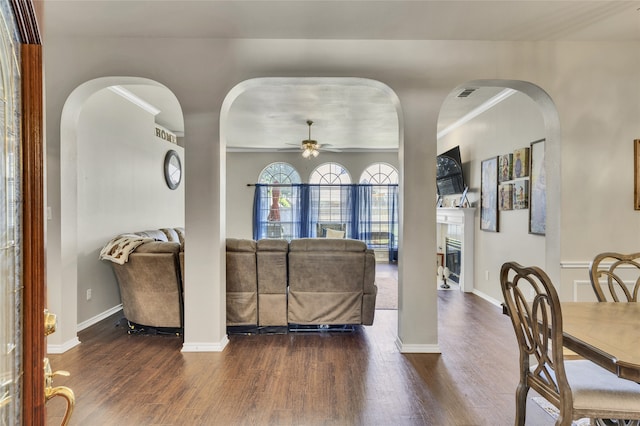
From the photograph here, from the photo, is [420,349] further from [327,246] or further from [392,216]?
[392,216]

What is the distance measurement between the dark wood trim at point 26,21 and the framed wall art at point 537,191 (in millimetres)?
4126

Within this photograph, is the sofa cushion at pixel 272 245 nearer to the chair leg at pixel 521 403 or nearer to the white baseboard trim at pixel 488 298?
the chair leg at pixel 521 403

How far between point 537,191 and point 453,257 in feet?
7.80

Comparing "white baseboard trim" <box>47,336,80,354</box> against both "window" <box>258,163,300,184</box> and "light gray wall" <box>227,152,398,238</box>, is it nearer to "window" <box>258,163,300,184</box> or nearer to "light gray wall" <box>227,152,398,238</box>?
"light gray wall" <box>227,152,398,238</box>

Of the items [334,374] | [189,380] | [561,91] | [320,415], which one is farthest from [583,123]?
[189,380]

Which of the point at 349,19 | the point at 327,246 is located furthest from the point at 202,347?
the point at 349,19

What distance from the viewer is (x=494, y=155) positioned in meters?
4.50

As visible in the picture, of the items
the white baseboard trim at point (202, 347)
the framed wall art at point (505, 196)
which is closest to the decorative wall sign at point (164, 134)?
the white baseboard trim at point (202, 347)

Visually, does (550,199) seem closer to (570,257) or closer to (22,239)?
(570,257)

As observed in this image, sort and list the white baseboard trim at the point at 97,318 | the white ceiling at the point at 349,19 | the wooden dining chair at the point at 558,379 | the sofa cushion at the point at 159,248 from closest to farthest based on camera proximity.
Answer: the wooden dining chair at the point at 558,379 < the white ceiling at the point at 349,19 < the sofa cushion at the point at 159,248 < the white baseboard trim at the point at 97,318

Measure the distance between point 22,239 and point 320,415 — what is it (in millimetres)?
1875

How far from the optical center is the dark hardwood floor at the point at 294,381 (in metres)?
1.99

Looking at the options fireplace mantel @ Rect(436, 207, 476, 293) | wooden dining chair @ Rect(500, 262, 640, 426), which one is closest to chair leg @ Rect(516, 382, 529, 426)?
wooden dining chair @ Rect(500, 262, 640, 426)

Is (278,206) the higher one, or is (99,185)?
(99,185)
